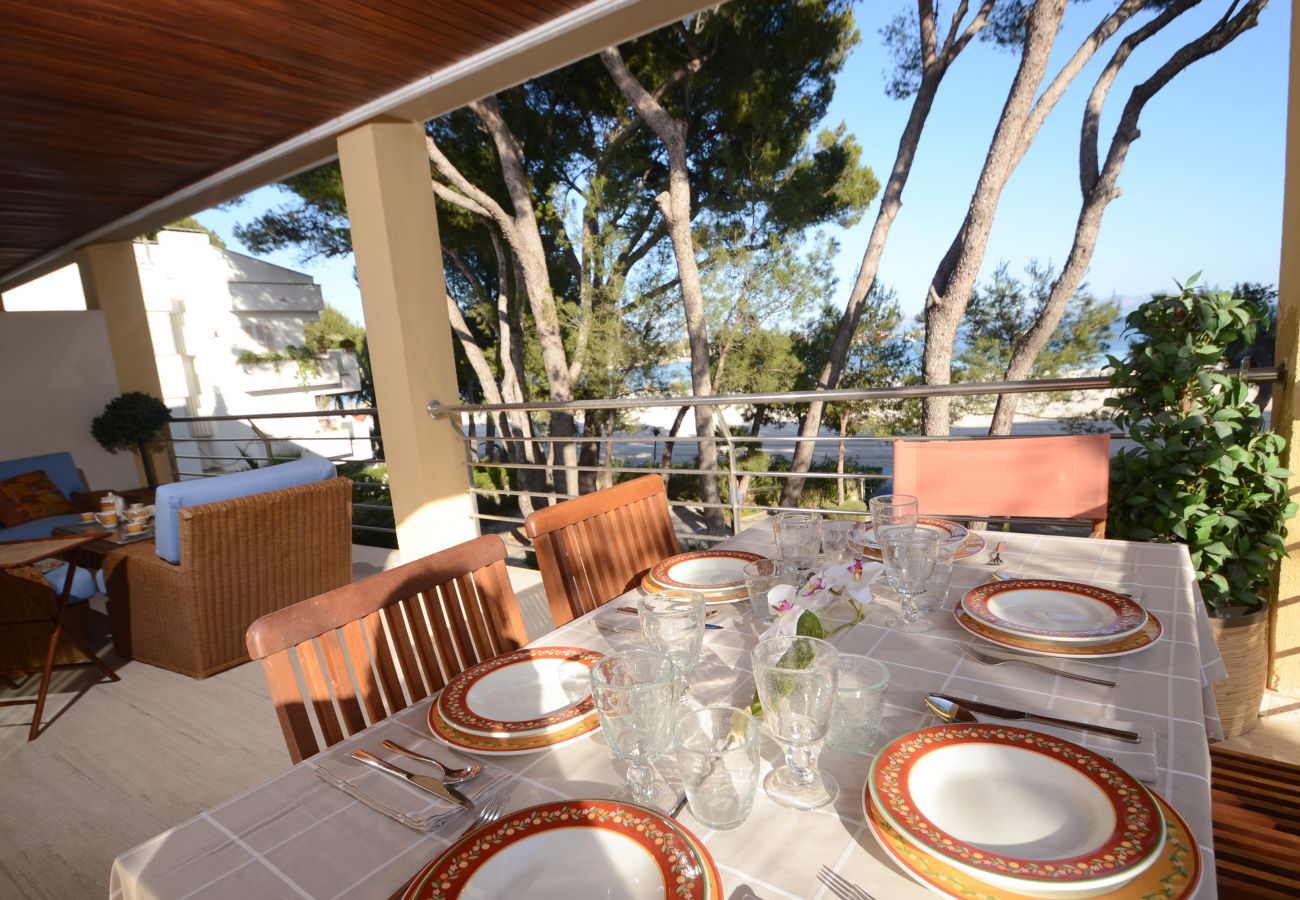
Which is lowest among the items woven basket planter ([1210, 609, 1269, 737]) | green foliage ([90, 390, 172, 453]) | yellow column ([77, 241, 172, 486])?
woven basket planter ([1210, 609, 1269, 737])

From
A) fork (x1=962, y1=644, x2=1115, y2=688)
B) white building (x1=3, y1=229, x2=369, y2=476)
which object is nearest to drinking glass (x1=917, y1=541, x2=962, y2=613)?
fork (x1=962, y1=644, x2=1115, y2=688)

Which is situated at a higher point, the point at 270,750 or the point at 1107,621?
the point at 1107,621

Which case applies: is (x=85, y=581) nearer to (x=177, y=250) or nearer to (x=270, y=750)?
(x=270, y=750)

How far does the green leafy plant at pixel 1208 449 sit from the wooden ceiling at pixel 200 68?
2083 millimetres

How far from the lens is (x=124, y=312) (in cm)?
554

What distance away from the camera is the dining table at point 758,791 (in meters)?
0.57

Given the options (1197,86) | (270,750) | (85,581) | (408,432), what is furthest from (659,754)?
(1197,86)

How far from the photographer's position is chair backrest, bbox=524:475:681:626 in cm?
139

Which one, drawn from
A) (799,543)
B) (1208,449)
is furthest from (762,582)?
(1208,449)

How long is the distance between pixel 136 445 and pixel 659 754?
6.39 m

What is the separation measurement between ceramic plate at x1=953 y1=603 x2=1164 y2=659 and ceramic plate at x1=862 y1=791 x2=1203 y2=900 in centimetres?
34

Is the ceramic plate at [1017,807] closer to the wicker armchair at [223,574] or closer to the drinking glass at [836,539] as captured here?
the drinking glass at [836,539]

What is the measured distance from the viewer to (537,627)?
291cm

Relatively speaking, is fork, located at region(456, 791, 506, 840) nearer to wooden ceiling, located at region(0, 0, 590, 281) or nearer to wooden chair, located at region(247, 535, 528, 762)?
wooden chair, located at region(247, 535, 528, 762)
